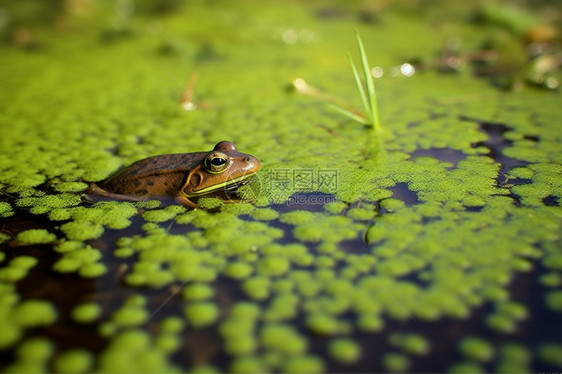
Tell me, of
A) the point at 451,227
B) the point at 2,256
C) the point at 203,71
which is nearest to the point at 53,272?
the point at 2,256

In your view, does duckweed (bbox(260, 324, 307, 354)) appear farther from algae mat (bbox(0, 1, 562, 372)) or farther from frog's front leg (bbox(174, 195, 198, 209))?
frog's front leg (bbox(174, 195, 198, 209))

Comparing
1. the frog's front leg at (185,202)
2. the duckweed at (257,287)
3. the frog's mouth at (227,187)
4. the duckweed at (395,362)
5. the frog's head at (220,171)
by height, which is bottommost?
the duckweed at (395,362)

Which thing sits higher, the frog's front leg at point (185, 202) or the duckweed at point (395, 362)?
the frog's front leg at point (185, 202)

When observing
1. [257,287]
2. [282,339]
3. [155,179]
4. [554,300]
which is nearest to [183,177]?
[155,179]

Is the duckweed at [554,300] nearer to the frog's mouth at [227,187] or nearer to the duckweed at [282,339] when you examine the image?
the duckweed at [282,339]

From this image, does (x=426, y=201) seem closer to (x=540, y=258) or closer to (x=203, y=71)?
(x=540, y=258)

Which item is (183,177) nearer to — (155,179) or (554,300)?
(155,179)

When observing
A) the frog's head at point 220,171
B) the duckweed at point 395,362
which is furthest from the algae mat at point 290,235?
the frog's head at point 220,171

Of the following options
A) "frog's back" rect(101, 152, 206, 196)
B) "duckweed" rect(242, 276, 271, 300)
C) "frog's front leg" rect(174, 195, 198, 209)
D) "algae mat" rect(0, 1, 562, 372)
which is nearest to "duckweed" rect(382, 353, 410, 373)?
"algae mat" rect(0, 1, 562, 372)
